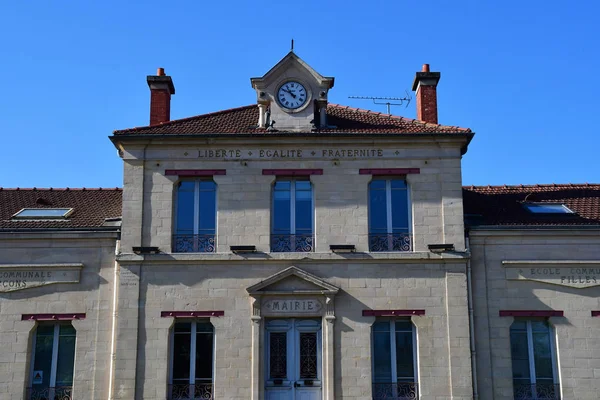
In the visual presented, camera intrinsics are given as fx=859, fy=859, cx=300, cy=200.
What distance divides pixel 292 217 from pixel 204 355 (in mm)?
3752

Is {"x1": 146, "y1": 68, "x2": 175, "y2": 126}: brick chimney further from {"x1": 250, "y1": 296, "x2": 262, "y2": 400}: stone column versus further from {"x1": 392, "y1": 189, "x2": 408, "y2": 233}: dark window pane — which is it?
{"x1": 392, "y1": 189, "x2": 408, "y2": 233}: dark window pane

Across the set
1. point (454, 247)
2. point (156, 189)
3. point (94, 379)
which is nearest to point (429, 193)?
A: point (454, 247)

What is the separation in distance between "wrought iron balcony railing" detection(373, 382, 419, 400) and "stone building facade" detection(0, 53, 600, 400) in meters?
0.04

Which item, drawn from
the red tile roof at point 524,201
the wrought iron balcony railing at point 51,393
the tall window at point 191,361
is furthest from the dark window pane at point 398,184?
the wrought iron balcony railing at point 51,393

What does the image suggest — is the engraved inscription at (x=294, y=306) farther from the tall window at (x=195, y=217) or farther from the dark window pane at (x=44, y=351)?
the dark window pane at (x=44, y=351)

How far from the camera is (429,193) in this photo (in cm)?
2016

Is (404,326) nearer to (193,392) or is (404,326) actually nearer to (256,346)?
(256,346)

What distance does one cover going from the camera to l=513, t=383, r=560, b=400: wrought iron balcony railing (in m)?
19.2

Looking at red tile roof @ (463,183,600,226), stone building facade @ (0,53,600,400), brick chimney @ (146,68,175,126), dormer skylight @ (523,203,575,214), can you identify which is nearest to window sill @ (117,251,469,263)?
stone building facade @ (0,53,600,400)

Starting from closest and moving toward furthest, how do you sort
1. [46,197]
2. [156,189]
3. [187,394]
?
[187,394] < [156,189] < [46,197]

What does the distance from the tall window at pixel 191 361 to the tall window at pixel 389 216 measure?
171 inches

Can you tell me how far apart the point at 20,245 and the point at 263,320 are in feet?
19.8

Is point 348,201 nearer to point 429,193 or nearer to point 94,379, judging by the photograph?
point 429,193

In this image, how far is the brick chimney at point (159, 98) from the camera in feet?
73.9
